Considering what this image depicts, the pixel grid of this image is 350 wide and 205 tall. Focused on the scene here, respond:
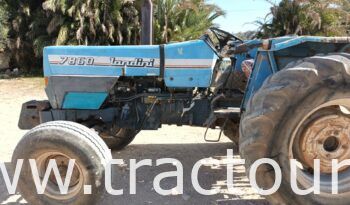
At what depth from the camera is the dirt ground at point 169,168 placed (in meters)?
4.46

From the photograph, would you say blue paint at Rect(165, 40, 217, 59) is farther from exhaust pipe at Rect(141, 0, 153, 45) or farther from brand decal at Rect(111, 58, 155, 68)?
exhaust pipe at Rect(141, 0, 153, 45)

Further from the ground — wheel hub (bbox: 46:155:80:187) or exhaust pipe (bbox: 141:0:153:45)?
exhaust pipe (bbox: 141:0:153:45)

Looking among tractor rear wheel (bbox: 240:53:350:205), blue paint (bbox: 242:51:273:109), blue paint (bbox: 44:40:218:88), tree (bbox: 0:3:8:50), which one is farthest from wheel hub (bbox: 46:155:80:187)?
tree (bbox: 0:3:8:50)

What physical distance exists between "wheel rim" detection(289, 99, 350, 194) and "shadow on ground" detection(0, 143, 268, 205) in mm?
824

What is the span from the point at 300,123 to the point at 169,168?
237 centimetres

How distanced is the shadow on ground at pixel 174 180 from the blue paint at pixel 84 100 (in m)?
0.83

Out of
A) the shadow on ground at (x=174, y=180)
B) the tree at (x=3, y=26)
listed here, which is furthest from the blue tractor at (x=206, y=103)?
the tree at (x=3, y=26)

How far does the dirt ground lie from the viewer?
4.46 m

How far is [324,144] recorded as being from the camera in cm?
374

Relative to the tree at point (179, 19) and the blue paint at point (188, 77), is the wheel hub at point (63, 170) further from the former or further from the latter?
the tree at point (179, 19)

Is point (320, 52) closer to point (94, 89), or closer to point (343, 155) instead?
point (343, 155)

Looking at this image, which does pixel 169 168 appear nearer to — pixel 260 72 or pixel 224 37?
pixel 224 37

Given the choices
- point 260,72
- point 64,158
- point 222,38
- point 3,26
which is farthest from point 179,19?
point 64,158

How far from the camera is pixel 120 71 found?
4.75m
